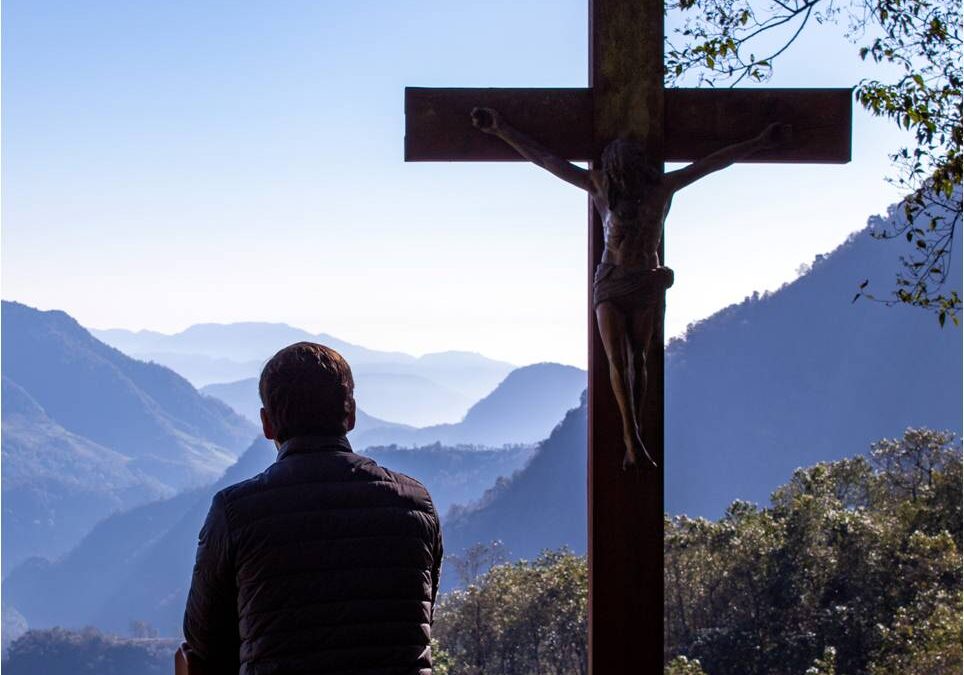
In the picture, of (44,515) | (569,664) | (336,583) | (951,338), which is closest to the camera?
(336,583)

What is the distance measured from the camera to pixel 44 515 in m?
111

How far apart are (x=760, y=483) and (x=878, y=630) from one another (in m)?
44.5

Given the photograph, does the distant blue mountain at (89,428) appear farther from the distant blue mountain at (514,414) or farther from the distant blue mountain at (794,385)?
the distant blue mountain at (794,385)

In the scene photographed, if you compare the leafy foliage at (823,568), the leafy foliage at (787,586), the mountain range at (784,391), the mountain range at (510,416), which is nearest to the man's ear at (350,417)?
the leafy foliage at (787,586)

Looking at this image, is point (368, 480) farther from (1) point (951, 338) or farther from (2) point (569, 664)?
(1) point (951, 338)

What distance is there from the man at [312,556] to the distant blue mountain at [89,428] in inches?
4502

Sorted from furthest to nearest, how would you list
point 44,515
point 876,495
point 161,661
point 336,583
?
point 44,515 < point 161,661 < point 876,495 < point 336,583

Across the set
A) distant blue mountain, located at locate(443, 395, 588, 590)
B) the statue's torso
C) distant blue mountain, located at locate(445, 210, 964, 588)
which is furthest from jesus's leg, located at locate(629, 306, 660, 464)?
distant blue mountain, located at locate(445, 210, 964, 588)

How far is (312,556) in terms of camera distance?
2342 millimetres

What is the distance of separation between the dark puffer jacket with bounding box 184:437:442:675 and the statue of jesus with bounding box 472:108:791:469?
1202 millimetres

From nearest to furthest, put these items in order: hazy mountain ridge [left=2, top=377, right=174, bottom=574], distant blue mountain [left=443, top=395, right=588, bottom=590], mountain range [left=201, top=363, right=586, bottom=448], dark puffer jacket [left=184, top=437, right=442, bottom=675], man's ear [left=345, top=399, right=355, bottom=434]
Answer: dark puffer jacket [left=184, top=437, right=442, bottom=675] → man's ear [left=345, top=399, right=355, bottom=434] → distant blue mountain [left=443, top=395, right=588, bottom=590] → mountain range [left=201, top=363, right=586, bottom=448] → hazy mountain ridge [left=2, top=377, right=174, bottom=574]

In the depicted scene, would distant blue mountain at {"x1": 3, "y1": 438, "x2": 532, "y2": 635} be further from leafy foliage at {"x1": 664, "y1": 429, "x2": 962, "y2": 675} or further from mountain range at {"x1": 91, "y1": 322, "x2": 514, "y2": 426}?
leafy foliage at {"x1": 664, "y1": 429, "x2": 962, "y2": 675}

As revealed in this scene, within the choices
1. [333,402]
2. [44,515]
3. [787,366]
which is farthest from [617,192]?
[44,515]

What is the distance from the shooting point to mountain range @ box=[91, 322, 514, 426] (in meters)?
127
